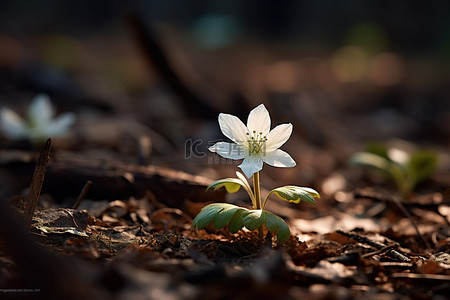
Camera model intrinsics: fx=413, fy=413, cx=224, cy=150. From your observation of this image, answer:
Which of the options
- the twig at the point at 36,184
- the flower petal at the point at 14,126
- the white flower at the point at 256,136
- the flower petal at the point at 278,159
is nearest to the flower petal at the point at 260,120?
the white flower at the point at 256,136

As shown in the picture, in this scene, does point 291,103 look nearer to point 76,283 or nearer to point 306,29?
point 76,283

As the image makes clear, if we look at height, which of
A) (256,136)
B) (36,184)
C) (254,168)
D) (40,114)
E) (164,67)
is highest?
(164,67)

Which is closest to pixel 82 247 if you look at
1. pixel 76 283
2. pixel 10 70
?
pixel 76 283

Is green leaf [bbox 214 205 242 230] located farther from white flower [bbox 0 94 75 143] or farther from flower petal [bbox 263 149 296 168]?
white flower [bbox 0 94 75 143]

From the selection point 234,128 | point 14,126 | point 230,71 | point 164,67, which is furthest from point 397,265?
point 230,71

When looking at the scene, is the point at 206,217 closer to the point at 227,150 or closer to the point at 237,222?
the point at 237,222
